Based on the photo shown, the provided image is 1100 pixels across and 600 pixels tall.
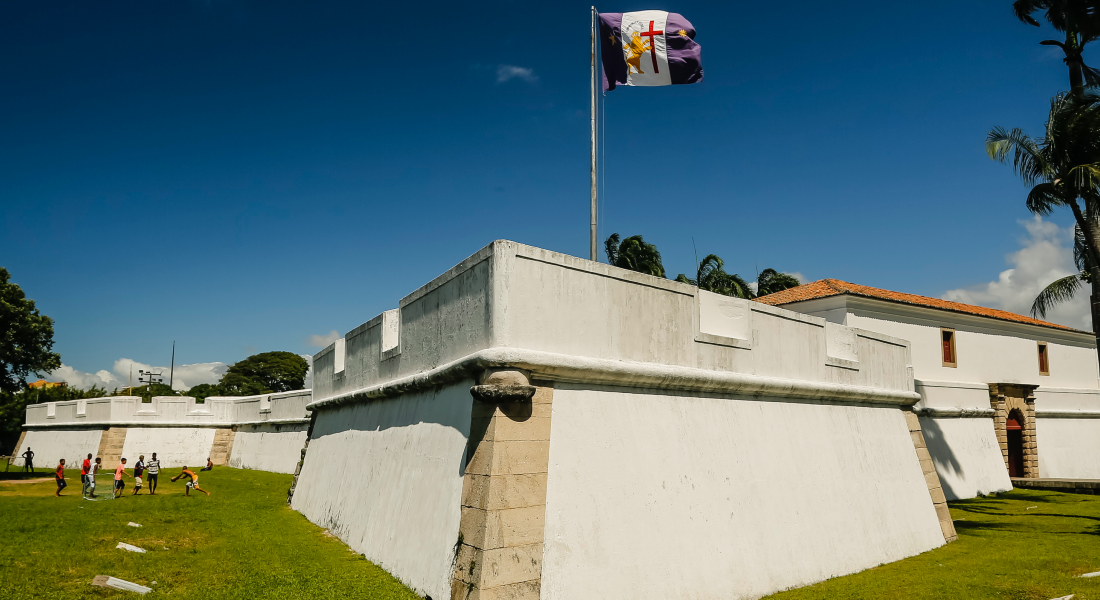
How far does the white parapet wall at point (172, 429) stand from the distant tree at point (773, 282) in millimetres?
26172

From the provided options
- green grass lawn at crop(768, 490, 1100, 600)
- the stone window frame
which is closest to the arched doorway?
the stone window frame

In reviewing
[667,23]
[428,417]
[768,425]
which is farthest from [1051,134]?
[428,417]

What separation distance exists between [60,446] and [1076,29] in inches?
1503

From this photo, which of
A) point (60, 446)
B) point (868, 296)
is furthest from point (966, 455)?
point (60, 446)

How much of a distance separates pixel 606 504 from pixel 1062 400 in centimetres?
2584

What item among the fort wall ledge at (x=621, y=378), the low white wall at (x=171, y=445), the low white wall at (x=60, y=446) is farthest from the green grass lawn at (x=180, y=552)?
the low white wall at (x=60, y=446)

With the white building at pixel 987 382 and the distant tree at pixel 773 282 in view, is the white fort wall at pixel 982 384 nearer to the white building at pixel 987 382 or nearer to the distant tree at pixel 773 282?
the white building at pixel 987 382

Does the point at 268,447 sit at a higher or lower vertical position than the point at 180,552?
higher

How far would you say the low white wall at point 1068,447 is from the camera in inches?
957

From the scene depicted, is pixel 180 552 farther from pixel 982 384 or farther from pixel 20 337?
pixel 982 384

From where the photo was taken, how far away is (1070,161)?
556 inches

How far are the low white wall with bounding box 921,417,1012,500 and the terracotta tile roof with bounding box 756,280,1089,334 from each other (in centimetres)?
378

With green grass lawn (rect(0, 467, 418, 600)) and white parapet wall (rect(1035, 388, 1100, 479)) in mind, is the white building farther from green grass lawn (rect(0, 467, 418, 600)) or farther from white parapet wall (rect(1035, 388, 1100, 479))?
green grass lawn (rect(0, 467, 418, 600))

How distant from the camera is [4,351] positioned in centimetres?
2238
